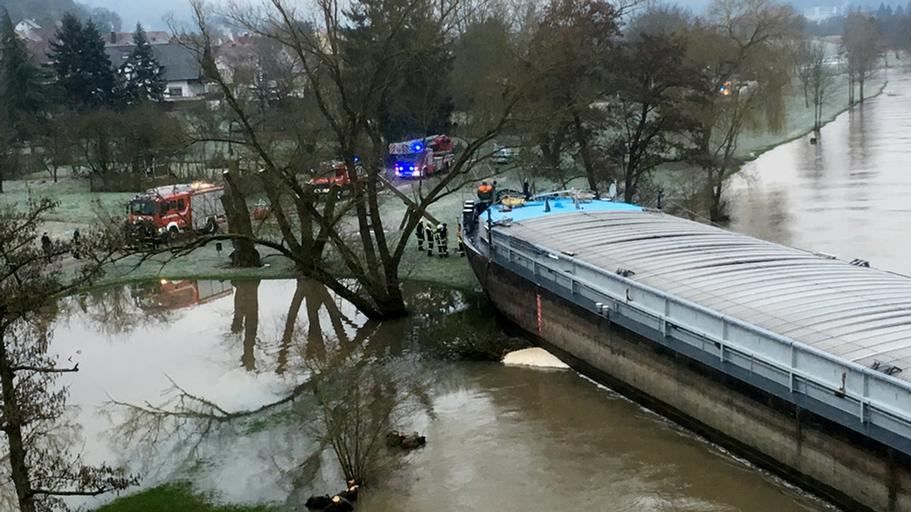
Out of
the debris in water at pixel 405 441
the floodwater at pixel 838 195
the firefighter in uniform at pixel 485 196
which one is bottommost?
the debris in water at pixel 405 441

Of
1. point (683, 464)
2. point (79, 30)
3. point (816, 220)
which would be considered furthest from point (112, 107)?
point (683, 464)

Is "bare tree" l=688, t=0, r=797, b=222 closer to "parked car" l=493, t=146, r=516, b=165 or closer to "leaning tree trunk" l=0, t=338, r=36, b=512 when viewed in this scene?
"parked car" l=493, t=146, r=516, b=165

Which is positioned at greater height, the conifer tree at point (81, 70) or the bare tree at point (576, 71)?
the conifer tree at point (81, 70)

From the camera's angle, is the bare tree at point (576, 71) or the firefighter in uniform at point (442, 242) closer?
the firefighter in uniform at point (442, 242)

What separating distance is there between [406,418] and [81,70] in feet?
170

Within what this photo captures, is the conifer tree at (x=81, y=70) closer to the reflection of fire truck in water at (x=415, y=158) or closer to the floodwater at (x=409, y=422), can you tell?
the reflection of fire truck in water at (x=415, y=158)

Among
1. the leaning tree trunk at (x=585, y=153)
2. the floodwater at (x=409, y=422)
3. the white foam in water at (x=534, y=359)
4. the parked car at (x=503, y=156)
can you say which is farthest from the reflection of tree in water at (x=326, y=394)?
the leaning tree trunk at (x=585, y=153)

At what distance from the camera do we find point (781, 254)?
1734 centimetres

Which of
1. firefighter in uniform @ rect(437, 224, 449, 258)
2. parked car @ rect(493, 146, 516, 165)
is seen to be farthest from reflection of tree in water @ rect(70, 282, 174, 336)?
parked car @ rect(493, 146, 516, 165)

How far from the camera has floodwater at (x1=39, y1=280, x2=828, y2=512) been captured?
12797 millimetres

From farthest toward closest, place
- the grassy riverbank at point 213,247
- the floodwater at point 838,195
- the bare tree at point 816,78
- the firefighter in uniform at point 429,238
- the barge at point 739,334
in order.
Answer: the bare tree at point 816,78, the firefighter in uniform at point 429,238, the floodwater at point 838,195, the grassy riverbank at point 213,247, the barge at point 739,334

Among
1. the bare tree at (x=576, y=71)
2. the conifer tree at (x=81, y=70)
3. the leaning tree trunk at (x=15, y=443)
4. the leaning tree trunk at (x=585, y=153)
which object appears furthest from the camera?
the conifer tree at (x=81, y=70)

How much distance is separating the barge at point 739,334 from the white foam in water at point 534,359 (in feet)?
0.63

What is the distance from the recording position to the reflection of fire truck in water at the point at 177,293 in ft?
86.4
